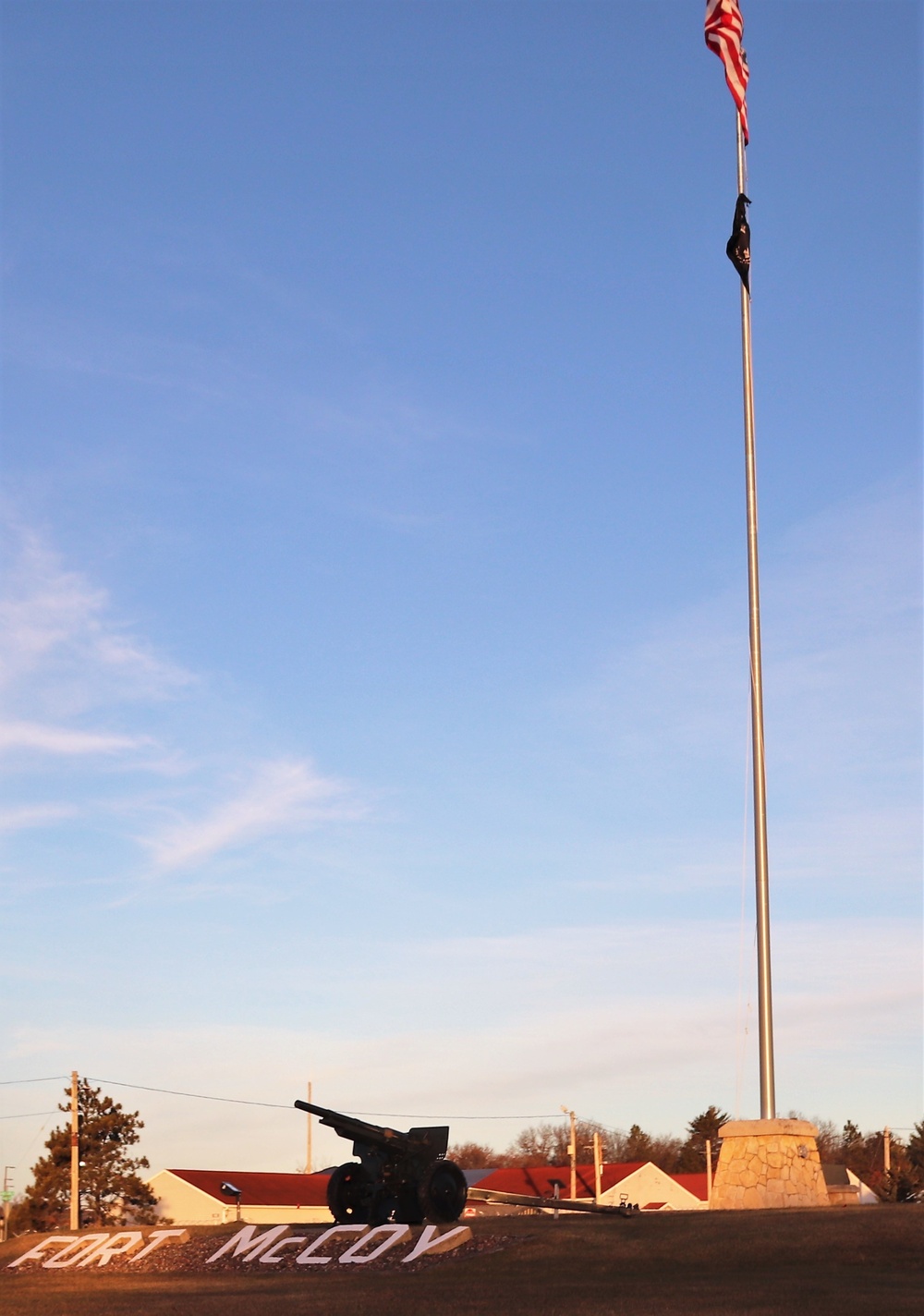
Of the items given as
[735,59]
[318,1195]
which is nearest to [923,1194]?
[318,1195]

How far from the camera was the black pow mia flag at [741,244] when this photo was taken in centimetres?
2823

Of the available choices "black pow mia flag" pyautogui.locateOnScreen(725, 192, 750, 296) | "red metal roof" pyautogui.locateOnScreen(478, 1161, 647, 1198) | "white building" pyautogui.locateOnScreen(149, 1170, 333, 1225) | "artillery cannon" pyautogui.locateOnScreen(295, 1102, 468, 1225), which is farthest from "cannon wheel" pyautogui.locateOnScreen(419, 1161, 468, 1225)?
"red metal roof" pyautogui.locateOnScreen(478, 1161, 647, 1198)

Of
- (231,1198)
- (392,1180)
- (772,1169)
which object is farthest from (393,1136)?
(231,1198)

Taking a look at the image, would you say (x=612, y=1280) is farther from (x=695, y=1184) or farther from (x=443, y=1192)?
(x=695, y=1184)

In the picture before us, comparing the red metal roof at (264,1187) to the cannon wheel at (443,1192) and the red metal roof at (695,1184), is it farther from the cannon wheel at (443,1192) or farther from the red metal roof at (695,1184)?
the cannon wheel at (443,1192)

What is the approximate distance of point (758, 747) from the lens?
25.6m

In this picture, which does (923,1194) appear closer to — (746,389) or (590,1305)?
(746,389)

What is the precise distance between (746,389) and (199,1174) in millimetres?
51033

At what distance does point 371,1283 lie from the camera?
19.8 metres

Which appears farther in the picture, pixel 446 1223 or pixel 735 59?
pixel 735 59

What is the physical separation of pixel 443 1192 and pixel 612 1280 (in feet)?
24.9

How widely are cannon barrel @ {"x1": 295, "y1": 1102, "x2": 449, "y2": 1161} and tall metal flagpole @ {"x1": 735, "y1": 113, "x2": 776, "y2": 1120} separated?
20.3ft

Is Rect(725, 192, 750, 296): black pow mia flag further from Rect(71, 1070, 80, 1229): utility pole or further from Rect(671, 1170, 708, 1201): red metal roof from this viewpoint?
Rect(671, 1170, 708, 1201): red metal roof

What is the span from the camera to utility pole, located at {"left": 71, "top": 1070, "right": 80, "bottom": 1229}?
4172 centimetres
